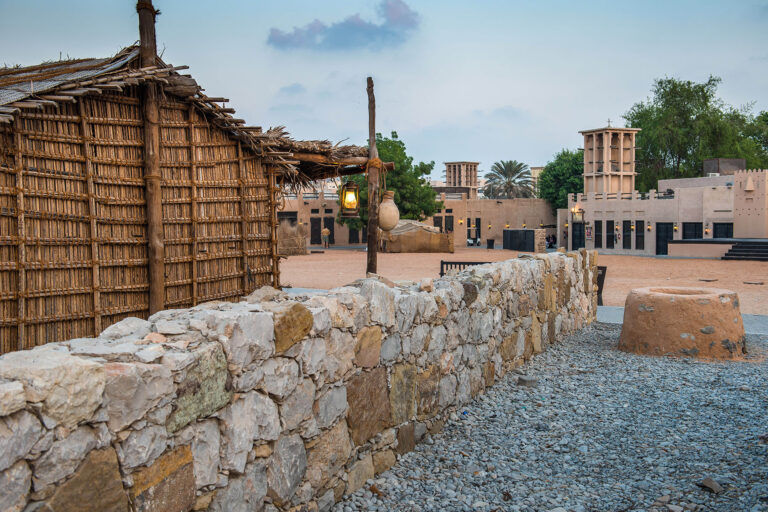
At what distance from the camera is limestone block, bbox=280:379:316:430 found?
12.3 ft

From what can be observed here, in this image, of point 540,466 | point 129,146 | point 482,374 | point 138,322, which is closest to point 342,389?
point 138,322

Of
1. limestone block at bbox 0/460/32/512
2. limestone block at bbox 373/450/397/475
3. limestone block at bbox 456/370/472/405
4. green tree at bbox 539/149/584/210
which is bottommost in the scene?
limestone block at bbox 373/450/397/475

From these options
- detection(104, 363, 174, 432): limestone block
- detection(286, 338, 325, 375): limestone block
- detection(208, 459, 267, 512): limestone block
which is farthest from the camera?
detection(286, 338, 325, 375): limestone block

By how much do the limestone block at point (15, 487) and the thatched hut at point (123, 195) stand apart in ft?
14.3

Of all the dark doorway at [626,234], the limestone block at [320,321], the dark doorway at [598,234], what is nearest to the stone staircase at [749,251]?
the dark doorway at [626,234]

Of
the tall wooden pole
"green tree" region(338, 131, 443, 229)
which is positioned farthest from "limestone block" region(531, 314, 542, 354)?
"green tree" region(338, 131, 443, 229)

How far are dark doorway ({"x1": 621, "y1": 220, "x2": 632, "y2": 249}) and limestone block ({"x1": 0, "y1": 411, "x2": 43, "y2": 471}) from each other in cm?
4120

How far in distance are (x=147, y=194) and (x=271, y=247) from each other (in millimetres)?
2052

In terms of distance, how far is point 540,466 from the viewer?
5094mm

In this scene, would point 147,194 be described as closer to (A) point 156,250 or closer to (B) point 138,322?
(A) point 156,250

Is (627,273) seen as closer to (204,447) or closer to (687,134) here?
(204,447)

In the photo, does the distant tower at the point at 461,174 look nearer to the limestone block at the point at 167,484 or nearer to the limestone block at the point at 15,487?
the limestone block at the point at 167,484

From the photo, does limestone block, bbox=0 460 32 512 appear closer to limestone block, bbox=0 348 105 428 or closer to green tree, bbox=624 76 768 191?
limestone block, bbox=0 348 105 428

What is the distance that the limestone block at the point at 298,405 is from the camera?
3.75 metres
